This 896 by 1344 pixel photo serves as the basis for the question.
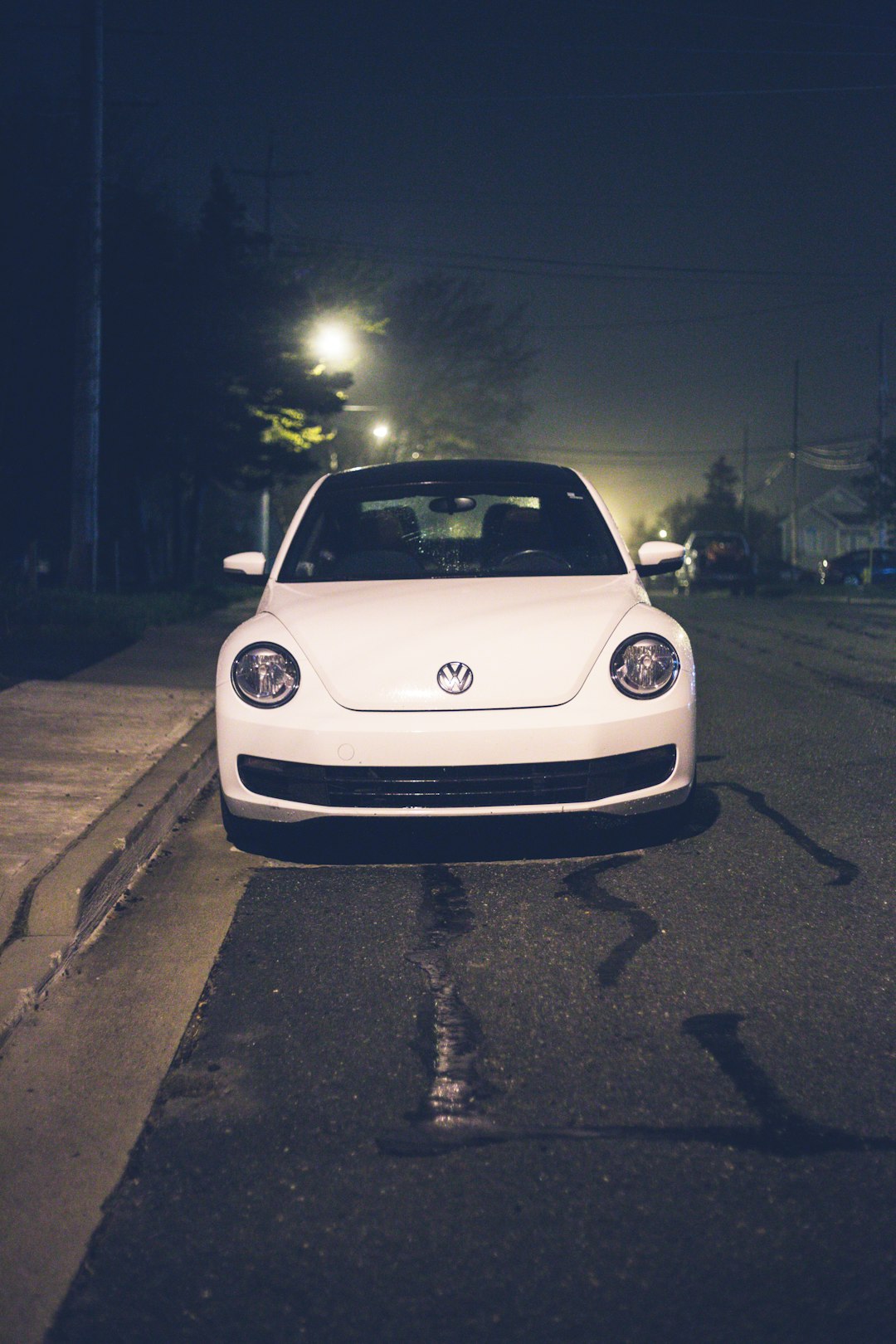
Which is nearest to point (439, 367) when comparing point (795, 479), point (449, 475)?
point (795, 479)

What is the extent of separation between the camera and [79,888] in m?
4.99

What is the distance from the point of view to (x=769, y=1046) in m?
3.75

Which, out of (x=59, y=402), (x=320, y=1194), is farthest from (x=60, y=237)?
(x=320, y=1194)

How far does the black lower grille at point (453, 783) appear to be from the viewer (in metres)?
5.25

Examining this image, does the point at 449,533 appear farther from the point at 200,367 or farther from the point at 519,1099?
the point at 200,367

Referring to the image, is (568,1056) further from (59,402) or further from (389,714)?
(59,402)

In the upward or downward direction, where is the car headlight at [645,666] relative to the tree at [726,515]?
downward

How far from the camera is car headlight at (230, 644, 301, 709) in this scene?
5.43 metres

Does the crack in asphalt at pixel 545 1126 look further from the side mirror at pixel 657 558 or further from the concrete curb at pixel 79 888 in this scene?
the side mirror at pixel 657 558

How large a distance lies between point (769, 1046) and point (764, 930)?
43.4 inches

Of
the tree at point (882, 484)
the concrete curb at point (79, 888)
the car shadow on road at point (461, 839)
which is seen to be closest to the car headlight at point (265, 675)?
the car shadow on road at point (461, 839)

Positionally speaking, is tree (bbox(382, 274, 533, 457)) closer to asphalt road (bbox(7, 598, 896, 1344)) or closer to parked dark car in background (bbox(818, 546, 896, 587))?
parked dark car in background (bbox(818, 546, 896, 587))

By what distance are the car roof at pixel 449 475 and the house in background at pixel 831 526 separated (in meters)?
118

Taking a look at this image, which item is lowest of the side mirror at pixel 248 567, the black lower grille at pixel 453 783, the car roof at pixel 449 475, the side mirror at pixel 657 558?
the black lower grille at pixel 453 783
